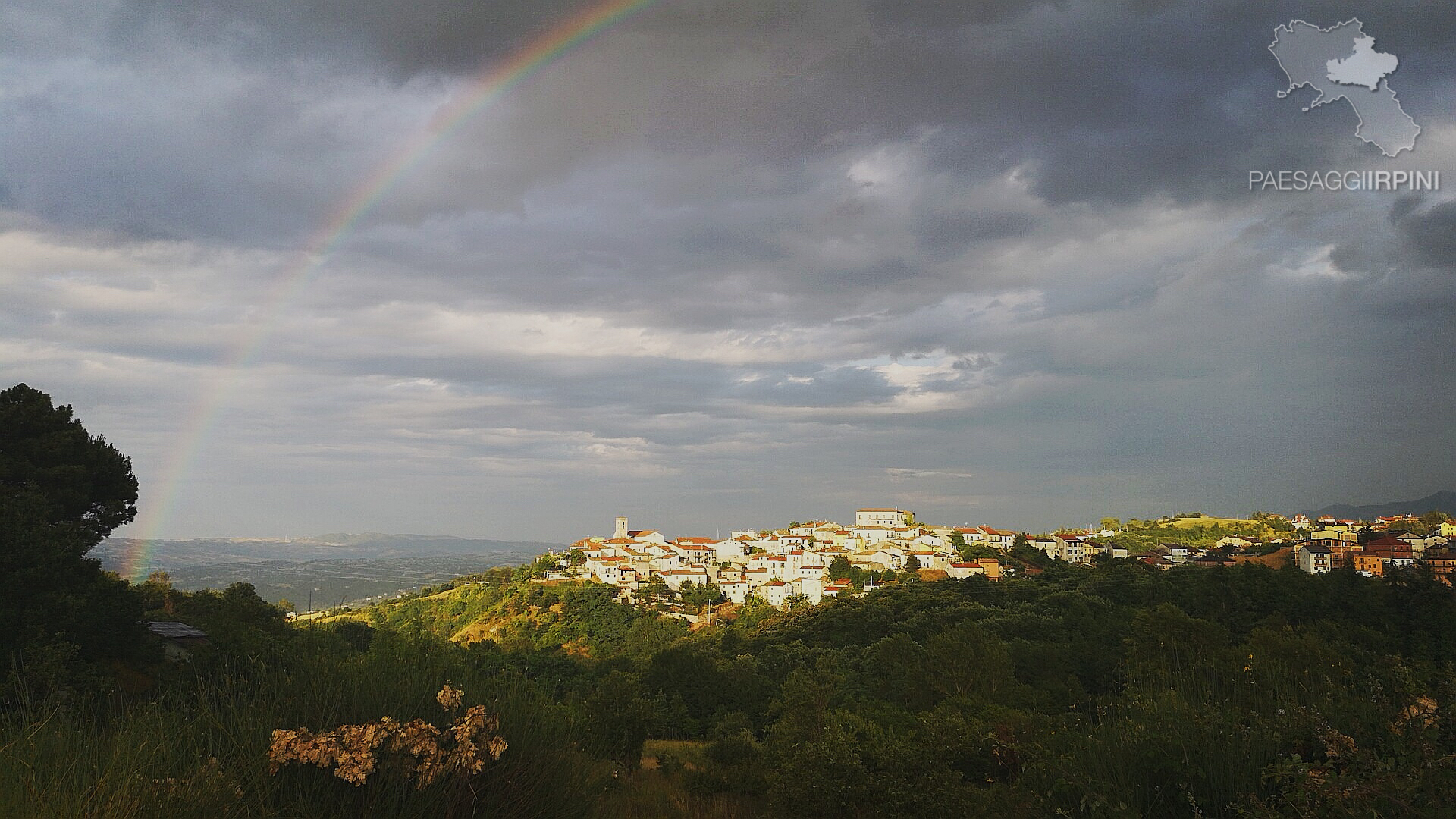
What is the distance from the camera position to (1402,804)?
9.19 ft

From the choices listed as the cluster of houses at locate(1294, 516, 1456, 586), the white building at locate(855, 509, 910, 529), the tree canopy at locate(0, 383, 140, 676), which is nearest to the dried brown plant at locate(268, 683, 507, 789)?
the tree canopy at locate(0, 383, 140, 676)

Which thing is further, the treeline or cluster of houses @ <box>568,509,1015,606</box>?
cluster of houses @ <box>568,509,1015,606</box>

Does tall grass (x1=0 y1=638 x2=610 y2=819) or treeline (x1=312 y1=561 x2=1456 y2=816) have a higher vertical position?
tall grass (x1=0 y1=638 x2=610 y2=819)

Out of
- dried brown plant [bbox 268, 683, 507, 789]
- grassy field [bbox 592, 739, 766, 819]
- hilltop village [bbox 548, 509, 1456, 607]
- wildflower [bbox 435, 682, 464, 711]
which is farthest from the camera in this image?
hilltop village [bbox 548, 509, 1456, 607]

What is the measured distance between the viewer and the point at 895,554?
272 ft

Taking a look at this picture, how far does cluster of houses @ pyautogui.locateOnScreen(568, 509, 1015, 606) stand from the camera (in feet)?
263

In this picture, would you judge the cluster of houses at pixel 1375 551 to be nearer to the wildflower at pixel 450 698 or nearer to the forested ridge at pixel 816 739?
the forested ridge at pixel 816 739

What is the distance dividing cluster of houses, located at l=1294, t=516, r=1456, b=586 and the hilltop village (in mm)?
151

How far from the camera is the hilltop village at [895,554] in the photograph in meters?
71.0

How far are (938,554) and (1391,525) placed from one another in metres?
58.5

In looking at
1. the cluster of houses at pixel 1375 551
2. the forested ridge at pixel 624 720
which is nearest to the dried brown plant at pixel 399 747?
the forested ridge at pixel 624 720

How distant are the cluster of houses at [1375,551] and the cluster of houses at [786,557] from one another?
1058 inches

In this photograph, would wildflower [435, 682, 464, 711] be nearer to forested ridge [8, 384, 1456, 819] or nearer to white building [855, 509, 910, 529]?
forested ridge [8, 384, 1456, 819]

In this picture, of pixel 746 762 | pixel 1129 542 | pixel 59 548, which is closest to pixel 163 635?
pixel 59 548
